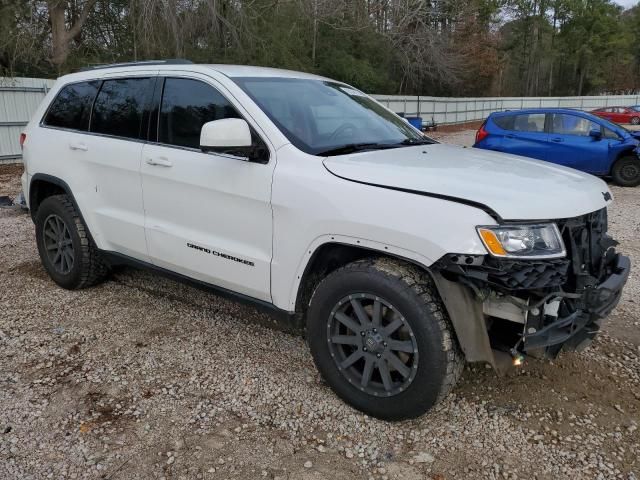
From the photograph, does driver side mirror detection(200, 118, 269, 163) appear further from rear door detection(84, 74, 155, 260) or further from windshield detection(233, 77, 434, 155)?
rear door detection(84, 74, 155, 260)

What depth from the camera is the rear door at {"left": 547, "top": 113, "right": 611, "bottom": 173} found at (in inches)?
431

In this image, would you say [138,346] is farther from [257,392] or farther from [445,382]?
[445,382]

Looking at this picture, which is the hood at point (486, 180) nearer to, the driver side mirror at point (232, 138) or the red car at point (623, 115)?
the driver side mirror at point (232, 138)

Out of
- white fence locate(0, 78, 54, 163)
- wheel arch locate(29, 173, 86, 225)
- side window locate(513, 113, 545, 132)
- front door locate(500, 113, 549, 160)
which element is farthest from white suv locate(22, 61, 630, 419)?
white fence locate(0, 78, 54, 163)

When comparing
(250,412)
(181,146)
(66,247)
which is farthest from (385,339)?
(66,247)

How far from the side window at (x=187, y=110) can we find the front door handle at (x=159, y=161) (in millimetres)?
128

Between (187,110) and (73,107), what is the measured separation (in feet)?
4.79

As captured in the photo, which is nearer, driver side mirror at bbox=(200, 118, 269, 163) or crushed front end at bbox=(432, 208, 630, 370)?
crushed front end at bbox=(432, 208, 630, 370)

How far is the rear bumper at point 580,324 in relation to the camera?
2580 millimetres

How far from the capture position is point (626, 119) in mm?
32625

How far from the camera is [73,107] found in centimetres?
454

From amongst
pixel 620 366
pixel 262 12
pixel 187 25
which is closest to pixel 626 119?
pixel 262 12

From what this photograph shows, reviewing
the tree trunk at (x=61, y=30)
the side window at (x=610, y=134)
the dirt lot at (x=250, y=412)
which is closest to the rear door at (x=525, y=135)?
the side window at (x=610, y=134)

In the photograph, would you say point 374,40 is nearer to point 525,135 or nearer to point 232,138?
point 525,135
